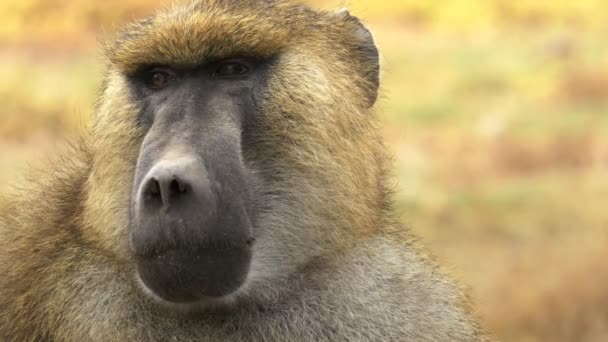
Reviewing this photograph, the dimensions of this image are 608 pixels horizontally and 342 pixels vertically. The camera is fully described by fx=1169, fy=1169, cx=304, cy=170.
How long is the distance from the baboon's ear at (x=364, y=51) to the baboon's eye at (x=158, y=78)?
793 mm

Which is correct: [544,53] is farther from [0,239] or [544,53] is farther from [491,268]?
[0,239]

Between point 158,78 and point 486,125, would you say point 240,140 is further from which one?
point 486,125

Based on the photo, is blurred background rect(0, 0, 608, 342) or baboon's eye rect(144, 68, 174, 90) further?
blurred background rect(0, 0, 608, 342)

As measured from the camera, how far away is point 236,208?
3.67 meters

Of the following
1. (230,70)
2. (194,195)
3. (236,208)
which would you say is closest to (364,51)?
(230,70)

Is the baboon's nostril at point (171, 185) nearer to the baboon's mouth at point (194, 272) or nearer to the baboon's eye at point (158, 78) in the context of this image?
the baboon's mouth at point (194, 272)

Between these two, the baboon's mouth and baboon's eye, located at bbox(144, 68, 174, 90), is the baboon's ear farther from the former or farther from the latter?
the baboon's mouth

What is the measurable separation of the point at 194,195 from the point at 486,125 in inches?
664

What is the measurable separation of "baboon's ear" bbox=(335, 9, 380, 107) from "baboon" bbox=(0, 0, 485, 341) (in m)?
0.19

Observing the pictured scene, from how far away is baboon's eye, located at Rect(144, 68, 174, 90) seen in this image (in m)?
4.04

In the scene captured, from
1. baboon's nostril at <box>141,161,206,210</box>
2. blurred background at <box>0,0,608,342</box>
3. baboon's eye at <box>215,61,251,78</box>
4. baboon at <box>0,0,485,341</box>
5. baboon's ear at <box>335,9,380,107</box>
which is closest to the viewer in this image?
baboon's nostril at <box>141,161,206,210</box>

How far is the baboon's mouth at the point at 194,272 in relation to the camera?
3.59 m

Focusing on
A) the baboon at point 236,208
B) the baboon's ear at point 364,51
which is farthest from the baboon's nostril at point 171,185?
the baboon's ear at point 364,51

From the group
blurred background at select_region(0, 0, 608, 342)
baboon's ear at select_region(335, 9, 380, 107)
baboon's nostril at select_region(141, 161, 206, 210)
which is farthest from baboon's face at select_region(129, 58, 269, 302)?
blurred background at select_region(0, 0, 608, 342)
